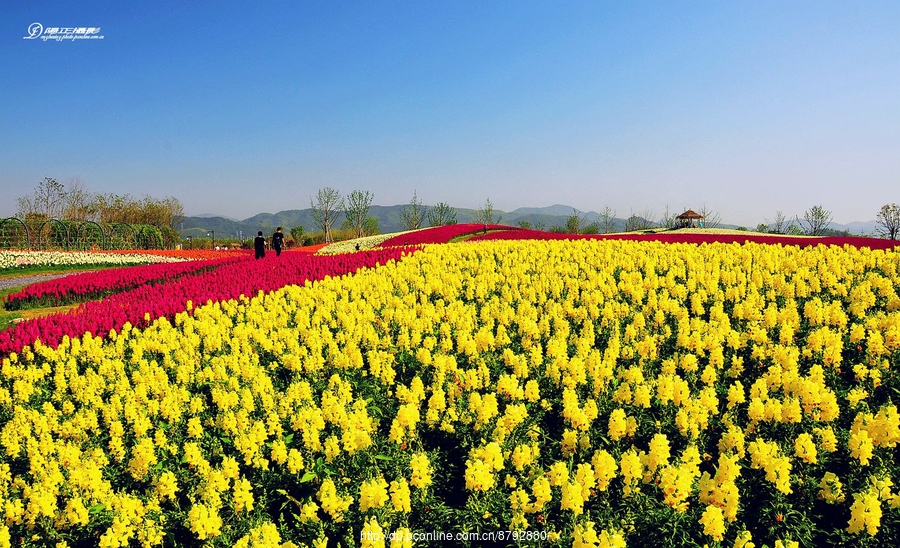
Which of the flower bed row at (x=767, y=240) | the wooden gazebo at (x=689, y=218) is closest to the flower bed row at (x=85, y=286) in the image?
the flower bed row at (x=767, y=240)

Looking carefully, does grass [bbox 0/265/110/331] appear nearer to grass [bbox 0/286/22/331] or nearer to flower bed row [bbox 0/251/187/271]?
grass [bbox 0/286/22/331]

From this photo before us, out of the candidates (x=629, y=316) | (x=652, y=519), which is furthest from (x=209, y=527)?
(x=629, y=316)

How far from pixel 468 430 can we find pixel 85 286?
16755mm

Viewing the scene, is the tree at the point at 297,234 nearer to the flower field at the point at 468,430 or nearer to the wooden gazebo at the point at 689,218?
the wooden gazebo at the point at 689,218

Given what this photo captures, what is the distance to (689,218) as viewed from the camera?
61281 millimetres

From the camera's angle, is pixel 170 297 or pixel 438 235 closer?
pixel 170 297

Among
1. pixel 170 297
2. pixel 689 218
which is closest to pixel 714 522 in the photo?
pixel 170 297

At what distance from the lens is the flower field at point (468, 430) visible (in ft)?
13.6

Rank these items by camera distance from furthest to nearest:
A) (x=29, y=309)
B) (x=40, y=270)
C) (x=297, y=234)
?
(x=297, y=234), (x=40, y=270), (x=29, y=309)

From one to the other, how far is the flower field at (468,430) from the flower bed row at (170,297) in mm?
157

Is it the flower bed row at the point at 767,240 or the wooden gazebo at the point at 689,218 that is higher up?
the wooden gazebo at the point at 689,218

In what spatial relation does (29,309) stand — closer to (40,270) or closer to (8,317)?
(8,317)

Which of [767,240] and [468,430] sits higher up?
[767,240]

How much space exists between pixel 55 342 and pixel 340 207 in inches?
2328
